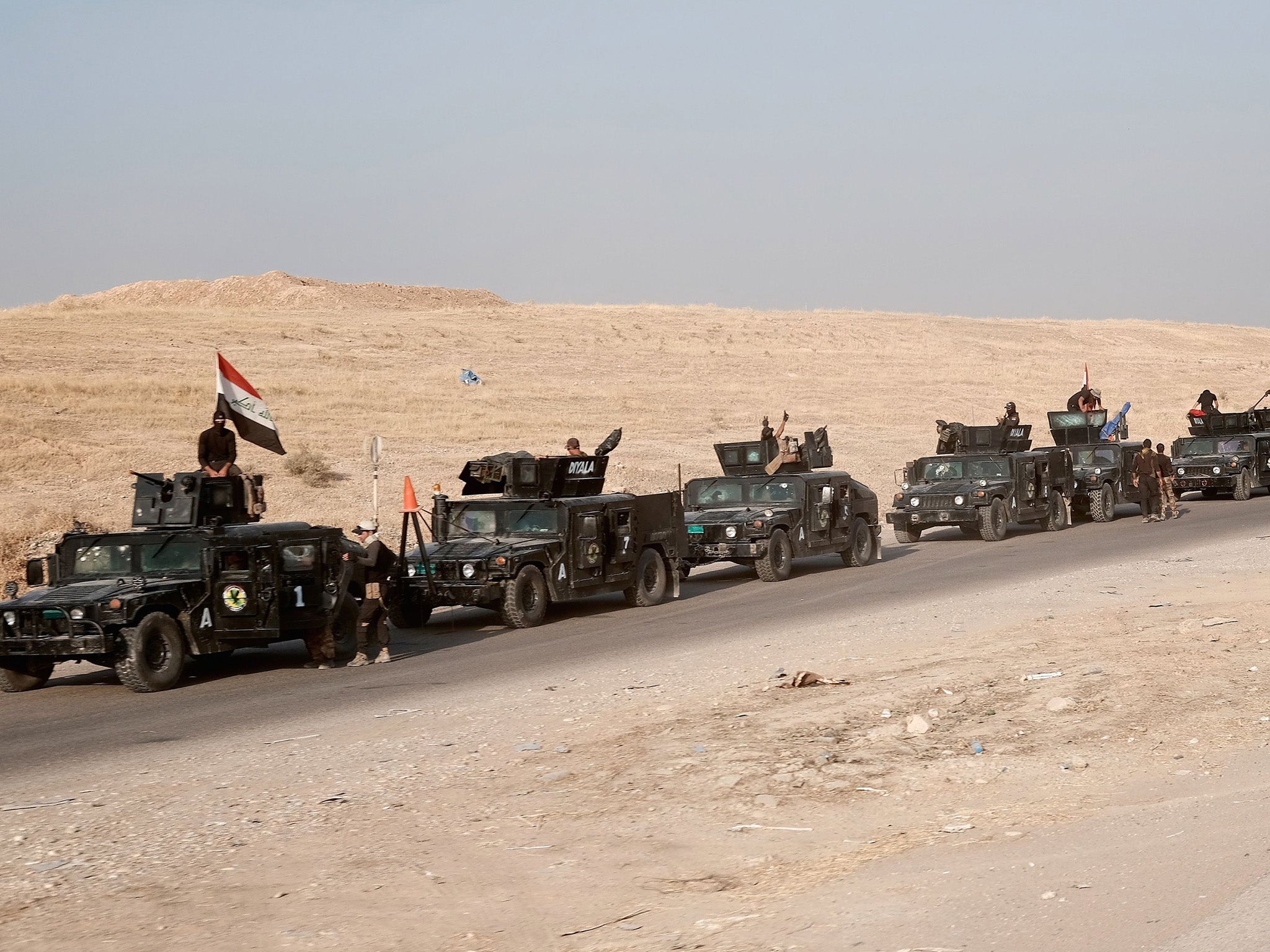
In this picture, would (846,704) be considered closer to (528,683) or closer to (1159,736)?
(1159,736)

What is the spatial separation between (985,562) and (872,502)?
199 cm

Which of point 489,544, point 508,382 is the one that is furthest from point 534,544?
point 508,382

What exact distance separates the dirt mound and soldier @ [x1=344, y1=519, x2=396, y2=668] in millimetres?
79197

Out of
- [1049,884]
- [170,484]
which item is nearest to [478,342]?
[170,484]

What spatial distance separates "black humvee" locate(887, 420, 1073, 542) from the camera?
26.0 metres

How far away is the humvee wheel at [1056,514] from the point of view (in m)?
28.3

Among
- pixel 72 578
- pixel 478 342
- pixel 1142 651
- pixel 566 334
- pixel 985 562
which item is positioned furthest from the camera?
pixel 566 334

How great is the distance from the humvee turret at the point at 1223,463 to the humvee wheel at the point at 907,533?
9.66 metres

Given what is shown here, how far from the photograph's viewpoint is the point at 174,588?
1327cm

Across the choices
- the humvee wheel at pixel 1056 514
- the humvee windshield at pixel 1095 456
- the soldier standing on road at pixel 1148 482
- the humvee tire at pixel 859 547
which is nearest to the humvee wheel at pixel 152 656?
the humvee tire at pixel 859 547

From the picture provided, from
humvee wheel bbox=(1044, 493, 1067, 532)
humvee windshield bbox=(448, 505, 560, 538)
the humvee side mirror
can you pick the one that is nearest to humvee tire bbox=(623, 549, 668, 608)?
humvee windshield bbox=(448, 505, 560, 538)

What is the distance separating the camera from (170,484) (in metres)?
14.2

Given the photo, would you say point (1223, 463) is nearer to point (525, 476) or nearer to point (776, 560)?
point (776, 560)

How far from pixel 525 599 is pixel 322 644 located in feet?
9.77
